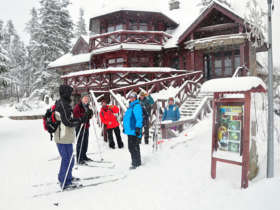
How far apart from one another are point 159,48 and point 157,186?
47.6ft

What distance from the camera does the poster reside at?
379 cm

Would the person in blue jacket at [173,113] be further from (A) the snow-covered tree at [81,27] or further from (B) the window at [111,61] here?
(A) the snow-covered tree at [81,27]

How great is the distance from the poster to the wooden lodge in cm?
908

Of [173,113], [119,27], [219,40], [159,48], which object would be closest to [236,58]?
[219,40]

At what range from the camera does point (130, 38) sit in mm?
16828

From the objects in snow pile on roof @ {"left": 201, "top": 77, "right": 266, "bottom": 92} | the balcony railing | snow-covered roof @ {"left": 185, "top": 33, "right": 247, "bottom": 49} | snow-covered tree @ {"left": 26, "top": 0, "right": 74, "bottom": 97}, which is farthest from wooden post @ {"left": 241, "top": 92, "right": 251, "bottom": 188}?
snow-covered tree @ {"left": 26, "top": 0, "right": 74, "bottom": 97}

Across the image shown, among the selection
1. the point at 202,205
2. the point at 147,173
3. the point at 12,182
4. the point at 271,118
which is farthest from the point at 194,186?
the point at 12,182

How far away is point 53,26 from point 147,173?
24.2 metres

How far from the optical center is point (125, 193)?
3.83 metres

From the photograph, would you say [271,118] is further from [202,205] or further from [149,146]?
[149,146]

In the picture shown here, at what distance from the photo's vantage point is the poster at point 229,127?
3795mm

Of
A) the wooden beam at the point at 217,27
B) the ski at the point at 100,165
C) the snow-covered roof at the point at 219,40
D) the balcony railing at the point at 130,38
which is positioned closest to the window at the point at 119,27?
the balcony railing at the point at 130,38

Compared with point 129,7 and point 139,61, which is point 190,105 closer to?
point 139,61

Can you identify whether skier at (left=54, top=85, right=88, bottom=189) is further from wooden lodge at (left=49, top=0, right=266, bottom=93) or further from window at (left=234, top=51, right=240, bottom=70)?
window at (left=234, top=51, right=240, bottom=70)
